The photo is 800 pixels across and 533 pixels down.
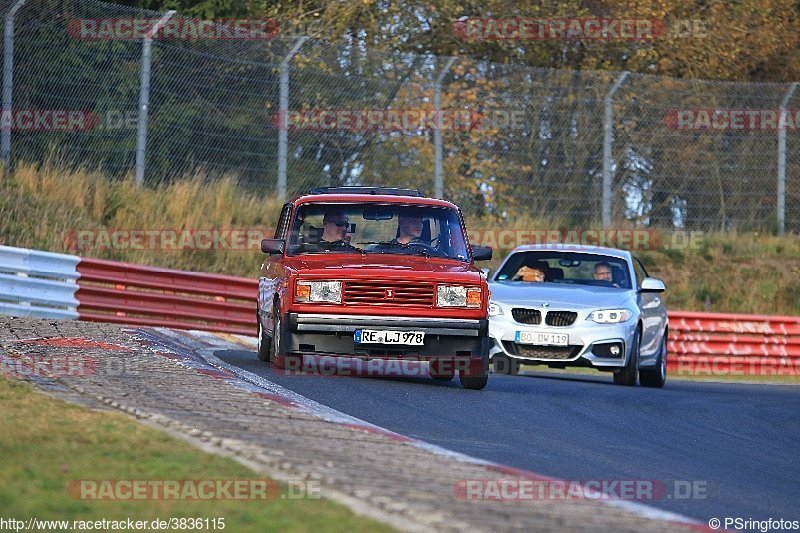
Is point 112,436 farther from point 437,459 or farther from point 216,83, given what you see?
point 216,83

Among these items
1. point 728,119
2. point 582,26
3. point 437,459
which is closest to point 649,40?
point 582,26

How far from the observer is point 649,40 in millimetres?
33625

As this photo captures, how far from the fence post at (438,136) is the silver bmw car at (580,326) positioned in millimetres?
7556

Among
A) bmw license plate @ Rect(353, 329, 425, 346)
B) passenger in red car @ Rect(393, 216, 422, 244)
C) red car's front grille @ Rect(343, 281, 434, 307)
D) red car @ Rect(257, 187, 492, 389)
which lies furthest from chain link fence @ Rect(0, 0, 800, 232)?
bmw license plate @ Rect(353, 329, 425, 346)

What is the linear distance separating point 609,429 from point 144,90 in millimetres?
12613

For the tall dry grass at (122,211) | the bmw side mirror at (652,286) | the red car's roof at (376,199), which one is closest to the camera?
the red car's roof at (376,199)

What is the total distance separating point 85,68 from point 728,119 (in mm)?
11788

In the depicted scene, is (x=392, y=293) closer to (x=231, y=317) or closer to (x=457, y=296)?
(x=457, y=296)

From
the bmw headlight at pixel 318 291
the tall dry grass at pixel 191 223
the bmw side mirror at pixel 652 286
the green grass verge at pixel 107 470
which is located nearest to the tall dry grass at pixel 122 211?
the tall dry grass at pixel 191 223

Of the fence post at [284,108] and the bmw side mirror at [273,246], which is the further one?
the fence post at [284,108]

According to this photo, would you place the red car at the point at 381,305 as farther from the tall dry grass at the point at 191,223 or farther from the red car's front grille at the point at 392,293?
the tall dry grass at the point at 191,223

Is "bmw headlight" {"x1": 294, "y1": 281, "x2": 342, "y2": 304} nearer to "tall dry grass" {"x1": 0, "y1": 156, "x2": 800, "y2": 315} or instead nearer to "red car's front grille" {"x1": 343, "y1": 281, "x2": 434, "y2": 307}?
"red car's front grille" {"x1": 343, "y1": 281, "x2": 434, "y2": 307}

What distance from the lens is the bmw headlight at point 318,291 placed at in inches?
512

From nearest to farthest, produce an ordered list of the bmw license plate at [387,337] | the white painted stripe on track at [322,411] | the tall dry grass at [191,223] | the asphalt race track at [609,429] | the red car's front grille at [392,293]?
the white painted stripe on track at [322,411] → the asphalt race track at [609,429] → the bmw license plate at [387,337] → the red car's front grille at [392,293] → the tall dry grass at [191,223]
